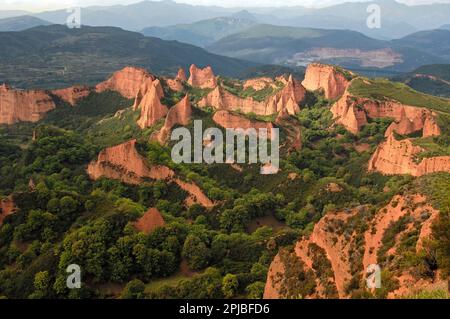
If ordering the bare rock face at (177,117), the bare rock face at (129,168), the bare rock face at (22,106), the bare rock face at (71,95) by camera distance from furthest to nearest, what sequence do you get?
1. the bare rock face at (71,95)
2. the bare rock face at (22,106)
3. the bare rock face at (177,117)
4. the bare rock face at (129,168)

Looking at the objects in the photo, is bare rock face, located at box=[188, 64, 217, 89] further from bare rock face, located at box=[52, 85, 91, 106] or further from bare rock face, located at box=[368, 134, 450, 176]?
bare rock face, located at box=[368, 134, 450, 176]

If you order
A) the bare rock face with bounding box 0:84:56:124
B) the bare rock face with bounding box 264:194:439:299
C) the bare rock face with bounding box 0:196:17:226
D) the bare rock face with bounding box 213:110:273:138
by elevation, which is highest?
the bare rock face with bounding box 264:194:439:299

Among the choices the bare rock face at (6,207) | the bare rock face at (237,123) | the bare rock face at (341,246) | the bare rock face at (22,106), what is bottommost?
the bare rock face at (22,106)

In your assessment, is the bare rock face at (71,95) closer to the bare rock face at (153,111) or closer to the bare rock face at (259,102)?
the bare rock face at (259,102)

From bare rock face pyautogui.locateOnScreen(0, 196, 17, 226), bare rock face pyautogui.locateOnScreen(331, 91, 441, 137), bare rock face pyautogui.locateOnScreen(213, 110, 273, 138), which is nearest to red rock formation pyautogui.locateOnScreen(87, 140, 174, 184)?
bare rock face pyautogui.locateOnScreen(213, 110, 273, 138)

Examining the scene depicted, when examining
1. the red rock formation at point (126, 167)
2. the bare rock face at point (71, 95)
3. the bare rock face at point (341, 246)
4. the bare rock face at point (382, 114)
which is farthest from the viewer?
the bare rock face at point (71, 95)

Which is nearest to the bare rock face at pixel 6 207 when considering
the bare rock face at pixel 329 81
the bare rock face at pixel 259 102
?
the bare rock face at pixel 259 102
